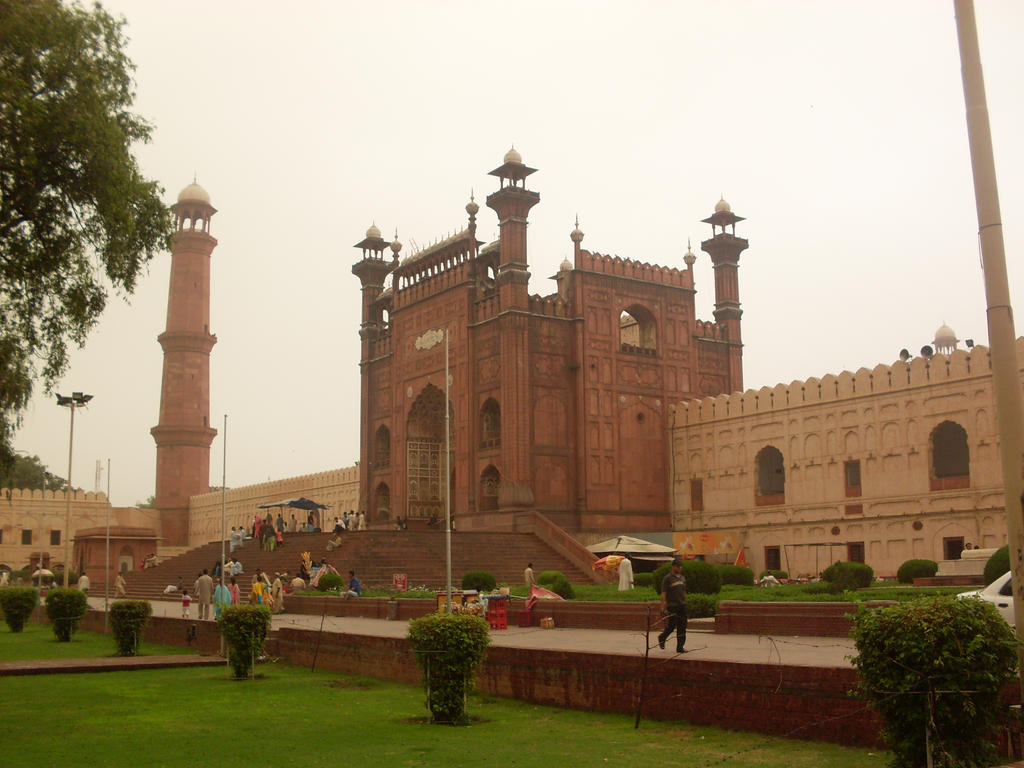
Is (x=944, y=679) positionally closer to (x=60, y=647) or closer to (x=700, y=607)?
(x=700, y=607)

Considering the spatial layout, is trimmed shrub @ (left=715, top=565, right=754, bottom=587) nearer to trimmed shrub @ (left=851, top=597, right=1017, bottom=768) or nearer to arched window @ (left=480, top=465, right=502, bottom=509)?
arched window @ (left=480, top=465, right=502, bottom=509)

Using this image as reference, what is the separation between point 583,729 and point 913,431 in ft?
71.0

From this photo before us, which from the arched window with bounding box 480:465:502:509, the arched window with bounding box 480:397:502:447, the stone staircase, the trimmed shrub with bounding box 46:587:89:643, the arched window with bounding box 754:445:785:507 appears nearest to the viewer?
the trimmed shrub with bounding box 46:587:89:643

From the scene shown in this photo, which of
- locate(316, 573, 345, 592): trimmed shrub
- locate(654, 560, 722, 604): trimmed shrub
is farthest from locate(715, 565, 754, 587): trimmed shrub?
locate(316, 573, 345, 592): trimmed shrub

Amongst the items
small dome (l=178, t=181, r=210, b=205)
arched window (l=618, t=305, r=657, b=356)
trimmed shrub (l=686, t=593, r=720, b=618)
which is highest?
small dome (l=178, t=181, r=210, b=205)

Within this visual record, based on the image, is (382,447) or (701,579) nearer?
(701,579)

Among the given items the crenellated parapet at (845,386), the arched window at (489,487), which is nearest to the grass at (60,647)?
the arched window at (489,487)

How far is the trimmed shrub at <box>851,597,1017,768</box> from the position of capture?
6.59 meters

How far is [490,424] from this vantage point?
37.7m

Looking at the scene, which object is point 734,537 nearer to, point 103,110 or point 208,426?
point 103,110

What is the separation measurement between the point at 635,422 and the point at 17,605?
20.3 meters

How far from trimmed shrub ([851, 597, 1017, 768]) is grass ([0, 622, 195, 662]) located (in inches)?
604

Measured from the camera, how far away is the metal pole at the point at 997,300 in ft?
22.2

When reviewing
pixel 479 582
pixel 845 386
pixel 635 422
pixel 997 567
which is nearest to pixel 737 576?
pixel 479 582
